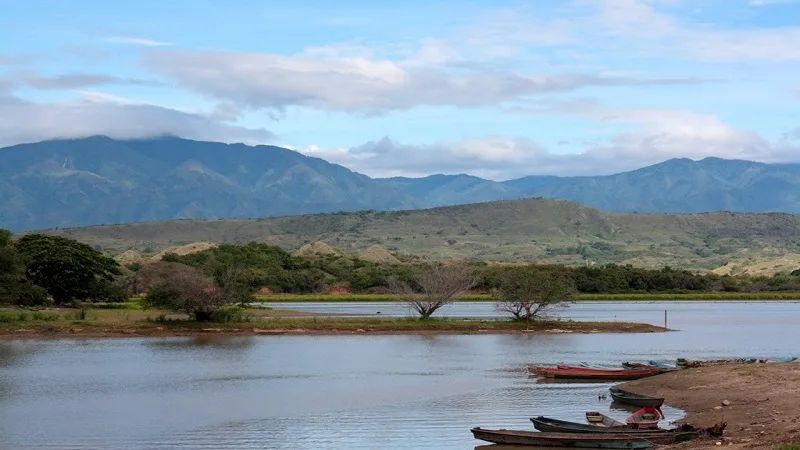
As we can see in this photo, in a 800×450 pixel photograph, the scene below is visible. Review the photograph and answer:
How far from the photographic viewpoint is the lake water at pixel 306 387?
109 ft

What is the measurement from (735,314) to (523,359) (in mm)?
46206

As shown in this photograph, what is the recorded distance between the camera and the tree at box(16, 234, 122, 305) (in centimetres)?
8519

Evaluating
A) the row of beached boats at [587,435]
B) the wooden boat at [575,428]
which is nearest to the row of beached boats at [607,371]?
the row of beached boats at [587,435]

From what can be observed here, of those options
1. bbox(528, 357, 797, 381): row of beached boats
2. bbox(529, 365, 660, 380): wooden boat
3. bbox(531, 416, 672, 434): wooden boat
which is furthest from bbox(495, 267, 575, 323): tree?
bbox(531, 416, 672, 434): wooden boat

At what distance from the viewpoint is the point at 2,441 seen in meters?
32.0

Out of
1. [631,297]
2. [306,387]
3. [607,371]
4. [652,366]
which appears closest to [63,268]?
[306,387]

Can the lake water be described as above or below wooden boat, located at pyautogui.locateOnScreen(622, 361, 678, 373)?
below

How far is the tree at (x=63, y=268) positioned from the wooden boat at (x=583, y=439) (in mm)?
60999

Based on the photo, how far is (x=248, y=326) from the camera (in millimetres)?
72312

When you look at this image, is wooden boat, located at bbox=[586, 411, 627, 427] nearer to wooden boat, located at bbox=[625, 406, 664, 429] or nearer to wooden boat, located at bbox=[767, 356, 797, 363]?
wooden boat, located at bbox=[625, 406, 664, 429]

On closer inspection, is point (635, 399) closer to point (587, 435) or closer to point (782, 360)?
point (587, 435)

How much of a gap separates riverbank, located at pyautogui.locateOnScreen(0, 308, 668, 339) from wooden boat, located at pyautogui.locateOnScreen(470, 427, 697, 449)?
42.8 m

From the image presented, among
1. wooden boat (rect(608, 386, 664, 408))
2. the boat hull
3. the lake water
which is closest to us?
the boat hull

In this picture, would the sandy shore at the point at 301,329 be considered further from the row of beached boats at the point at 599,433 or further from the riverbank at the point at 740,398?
the row of beached boats at the point at 599,433
